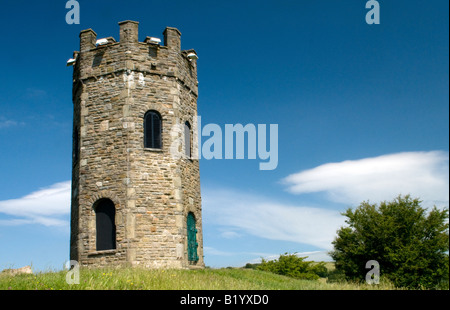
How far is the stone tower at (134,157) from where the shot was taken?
19656 mm

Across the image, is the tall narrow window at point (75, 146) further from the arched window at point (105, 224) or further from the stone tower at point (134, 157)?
the arched window at point (105, 224)

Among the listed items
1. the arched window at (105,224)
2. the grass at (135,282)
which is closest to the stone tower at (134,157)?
the arched window at (105,224)

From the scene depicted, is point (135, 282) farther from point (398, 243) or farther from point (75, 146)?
point (398, 243)

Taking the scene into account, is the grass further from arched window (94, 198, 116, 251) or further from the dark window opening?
the dark window opening

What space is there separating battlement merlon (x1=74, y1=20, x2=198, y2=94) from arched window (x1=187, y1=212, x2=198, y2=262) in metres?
6.53

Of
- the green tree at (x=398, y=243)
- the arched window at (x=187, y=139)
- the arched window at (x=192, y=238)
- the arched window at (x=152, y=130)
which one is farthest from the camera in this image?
the green tree at (x=398, y=243)

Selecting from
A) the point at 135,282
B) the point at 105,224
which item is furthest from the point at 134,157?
→ the point at 135,282

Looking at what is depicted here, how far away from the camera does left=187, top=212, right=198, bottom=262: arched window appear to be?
21.0m

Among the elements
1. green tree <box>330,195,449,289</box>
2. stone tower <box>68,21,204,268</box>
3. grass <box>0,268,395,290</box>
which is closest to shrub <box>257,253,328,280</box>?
green tree <box>330,195,449,289</box>

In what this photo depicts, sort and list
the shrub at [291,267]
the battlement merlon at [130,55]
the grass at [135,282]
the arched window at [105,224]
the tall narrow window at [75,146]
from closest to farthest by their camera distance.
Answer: the grass at [135,282]
the arched window at [105,224]
the battlement merlon at [130,55]
the tall narrow window at [75,146]
the shrub at [291,267]

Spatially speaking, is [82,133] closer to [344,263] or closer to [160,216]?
[160,216]

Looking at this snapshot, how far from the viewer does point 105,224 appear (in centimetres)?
2008

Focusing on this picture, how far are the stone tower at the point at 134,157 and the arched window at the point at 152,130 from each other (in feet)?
0.15

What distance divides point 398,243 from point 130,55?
62.2 ft
